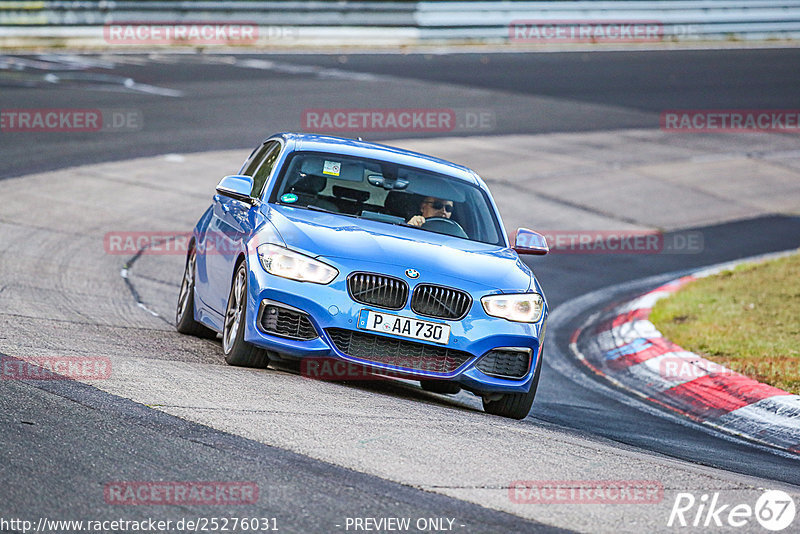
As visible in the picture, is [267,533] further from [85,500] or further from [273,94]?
[273,94]

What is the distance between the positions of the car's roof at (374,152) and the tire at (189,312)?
1.27m

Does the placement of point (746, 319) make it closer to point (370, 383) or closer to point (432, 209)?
point (432, 209)

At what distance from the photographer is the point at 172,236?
14664 millimetres

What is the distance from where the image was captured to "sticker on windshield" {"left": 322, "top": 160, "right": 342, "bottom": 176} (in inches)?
346

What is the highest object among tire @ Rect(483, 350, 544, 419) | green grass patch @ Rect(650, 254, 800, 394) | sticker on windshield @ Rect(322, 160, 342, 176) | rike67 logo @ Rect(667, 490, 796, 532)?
sticker on windshield @ Rect(322, 160, 342, 176)

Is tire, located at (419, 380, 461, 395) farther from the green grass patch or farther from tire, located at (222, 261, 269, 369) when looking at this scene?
the green grass patch

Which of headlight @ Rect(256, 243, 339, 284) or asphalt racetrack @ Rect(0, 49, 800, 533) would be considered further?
headlight @ Rect(256, 243, 339, 284)

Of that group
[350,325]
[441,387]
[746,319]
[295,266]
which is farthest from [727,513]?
[746,319]

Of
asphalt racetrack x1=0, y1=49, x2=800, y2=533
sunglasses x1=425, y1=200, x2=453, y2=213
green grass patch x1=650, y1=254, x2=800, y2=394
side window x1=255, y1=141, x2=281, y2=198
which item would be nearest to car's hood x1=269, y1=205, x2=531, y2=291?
sunglasses x1=425, y1=200, x2=453, y2=213

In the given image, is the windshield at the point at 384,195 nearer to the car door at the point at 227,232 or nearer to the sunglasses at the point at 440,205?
the sunglasses at the point at 440,205

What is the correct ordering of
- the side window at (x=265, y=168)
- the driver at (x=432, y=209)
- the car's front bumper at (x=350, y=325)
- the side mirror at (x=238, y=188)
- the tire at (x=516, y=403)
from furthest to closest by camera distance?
1. the side window at (x=265, y=168)
2. the driver at (x=432, y=209)
3. the side mirror at (x=238, y=188)
4. the tire at (x=516, y=403)
5. the car's front bumper at (x=350, y=325)

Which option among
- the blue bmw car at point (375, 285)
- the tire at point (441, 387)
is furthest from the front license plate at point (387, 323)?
the tire at point (441, 387)

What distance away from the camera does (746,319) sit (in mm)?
12195

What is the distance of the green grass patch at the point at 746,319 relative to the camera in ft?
33.9
